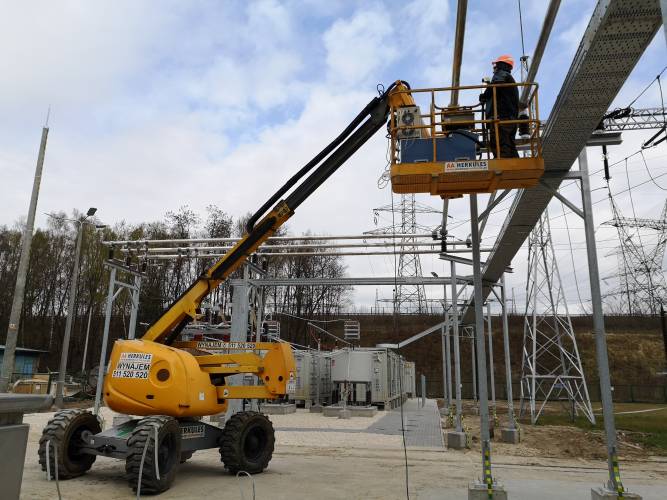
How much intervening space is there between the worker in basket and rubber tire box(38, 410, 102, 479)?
9776 millimetres

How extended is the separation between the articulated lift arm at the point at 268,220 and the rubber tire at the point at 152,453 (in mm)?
2600

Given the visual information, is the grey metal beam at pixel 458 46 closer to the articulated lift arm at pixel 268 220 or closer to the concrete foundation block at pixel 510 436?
the articulated lift arm at pixel 268 220

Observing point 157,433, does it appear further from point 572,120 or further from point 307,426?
point 307,426

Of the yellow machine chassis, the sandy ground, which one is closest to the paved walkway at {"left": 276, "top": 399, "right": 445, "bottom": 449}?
the sandy ground

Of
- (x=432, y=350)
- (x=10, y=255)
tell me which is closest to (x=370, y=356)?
(x=432, y=350)

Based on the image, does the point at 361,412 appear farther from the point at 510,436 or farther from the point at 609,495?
the point at 609,495

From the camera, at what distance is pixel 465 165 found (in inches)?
311

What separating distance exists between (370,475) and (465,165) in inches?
290

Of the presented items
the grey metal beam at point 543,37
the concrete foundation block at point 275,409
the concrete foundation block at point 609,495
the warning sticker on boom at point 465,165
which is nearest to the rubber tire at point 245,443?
the concrete foundation block at point 609,495

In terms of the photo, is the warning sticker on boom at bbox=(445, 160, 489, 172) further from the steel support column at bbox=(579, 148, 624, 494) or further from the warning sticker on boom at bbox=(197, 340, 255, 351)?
the warning sticker on boom at bbox=(197, 340, 255, 351)

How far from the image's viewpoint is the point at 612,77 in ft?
22.4

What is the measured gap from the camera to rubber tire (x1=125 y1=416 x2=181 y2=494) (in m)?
8.88

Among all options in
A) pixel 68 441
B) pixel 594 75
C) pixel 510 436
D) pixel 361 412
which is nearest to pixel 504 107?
pixel 594 75

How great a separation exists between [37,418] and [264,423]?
15080 mm
